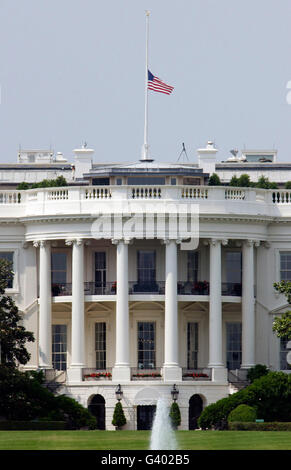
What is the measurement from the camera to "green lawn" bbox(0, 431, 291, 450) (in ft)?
229

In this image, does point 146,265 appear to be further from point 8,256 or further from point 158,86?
point 158,86

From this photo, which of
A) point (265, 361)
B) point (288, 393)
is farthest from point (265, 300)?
point (288, 393)

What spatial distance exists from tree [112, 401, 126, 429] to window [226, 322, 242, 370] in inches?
300

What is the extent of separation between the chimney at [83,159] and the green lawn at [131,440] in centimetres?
3664

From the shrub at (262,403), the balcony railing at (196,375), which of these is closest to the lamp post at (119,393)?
the balcony railing at (196,375)

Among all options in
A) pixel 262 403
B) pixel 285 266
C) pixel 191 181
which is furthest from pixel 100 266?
pixel 262 403

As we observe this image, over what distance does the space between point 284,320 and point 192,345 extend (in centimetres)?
978

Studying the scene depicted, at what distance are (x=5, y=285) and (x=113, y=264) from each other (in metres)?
7.48

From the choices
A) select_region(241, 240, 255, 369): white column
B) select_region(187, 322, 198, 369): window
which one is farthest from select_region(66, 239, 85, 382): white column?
select_region(241, 240, 255, 369): white column

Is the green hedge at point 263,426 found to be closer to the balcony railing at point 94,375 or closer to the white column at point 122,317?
the white column at point 122,317

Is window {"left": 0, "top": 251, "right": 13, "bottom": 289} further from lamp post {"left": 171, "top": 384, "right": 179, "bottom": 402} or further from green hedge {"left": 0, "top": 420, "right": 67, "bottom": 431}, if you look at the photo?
green hedge {"left": 0, "top": 420, "right": 67, "bottom": 431}

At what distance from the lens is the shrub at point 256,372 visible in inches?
3728

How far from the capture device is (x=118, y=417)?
9281 cm
